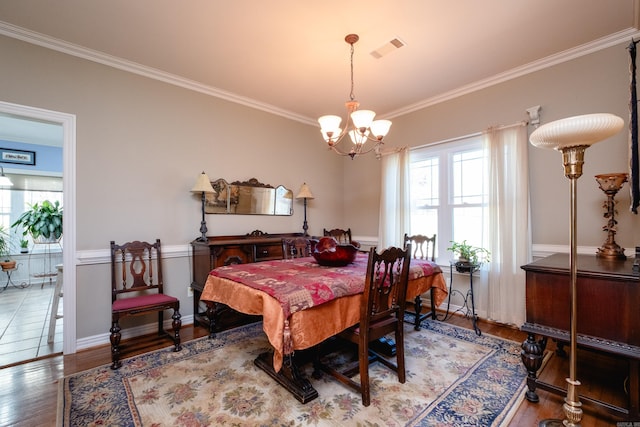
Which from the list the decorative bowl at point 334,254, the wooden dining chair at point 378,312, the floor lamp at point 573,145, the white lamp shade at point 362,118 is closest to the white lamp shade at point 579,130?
the floor lamp at point 573,145

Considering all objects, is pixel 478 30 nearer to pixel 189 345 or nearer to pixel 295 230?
pixel 295 230

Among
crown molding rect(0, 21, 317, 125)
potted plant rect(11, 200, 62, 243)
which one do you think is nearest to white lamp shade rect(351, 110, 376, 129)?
crown molding rect(0, 21, 317, 125)

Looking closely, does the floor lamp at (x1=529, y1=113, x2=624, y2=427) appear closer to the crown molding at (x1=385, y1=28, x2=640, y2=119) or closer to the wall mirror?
the crown molding at (x1=385, y1=28, x2=640, y2=119)

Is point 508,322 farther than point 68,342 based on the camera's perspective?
Yes

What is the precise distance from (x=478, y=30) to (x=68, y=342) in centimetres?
457

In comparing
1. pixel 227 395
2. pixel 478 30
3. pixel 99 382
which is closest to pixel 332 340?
pixel 227 395

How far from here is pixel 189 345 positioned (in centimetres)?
269

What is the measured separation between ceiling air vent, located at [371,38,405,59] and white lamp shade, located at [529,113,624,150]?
5.26ft

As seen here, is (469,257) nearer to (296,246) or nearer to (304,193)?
(296,246)

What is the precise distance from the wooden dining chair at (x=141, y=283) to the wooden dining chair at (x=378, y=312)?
5.08ft

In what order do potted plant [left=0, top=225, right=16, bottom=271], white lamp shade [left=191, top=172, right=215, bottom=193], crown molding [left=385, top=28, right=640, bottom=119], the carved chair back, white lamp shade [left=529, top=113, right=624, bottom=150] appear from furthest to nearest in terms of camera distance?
1. potted plant [left=0, top=225, right=16, bottom=271]
2. the carved chair back
3. white lamp shade [left=191, top=172, right=215, bottom=193]
4. crown molding [left=385, top=28, right=640, bottom=119]
5. white lamp shade [left=529, top=113, right=624, bottom=150]

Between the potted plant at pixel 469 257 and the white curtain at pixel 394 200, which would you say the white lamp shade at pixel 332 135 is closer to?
the white curtain at pixel 394 200

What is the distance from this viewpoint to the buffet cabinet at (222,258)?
301cm

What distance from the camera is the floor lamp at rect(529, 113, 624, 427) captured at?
135cm
